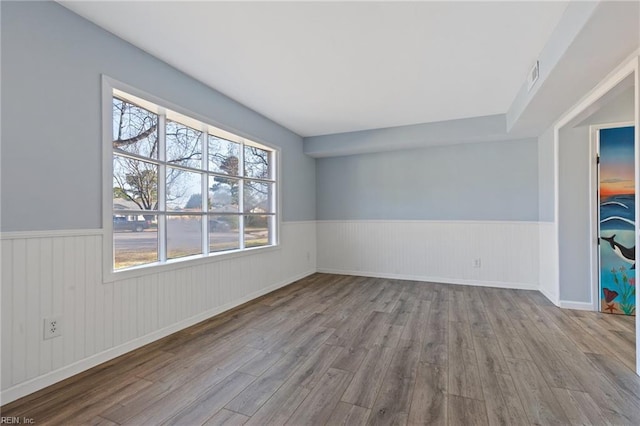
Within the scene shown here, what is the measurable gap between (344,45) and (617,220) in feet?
11.9

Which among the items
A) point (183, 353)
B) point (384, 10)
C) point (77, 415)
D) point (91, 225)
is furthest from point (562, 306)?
point (91, 225)

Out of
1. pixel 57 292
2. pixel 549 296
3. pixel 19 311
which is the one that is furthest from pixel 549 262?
pixel 19 311

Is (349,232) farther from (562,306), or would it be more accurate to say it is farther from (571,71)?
(571,71)

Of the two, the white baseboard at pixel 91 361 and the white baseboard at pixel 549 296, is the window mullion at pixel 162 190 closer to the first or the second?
the white baseboard at pixel 91 361

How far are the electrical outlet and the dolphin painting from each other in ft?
17.3

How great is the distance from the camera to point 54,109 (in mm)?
1923

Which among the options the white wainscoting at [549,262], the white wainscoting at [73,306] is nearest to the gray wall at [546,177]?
the white wainscoting at [549,262]

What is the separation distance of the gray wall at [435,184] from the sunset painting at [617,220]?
106cm

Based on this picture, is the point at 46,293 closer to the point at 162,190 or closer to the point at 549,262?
the point at 162,190

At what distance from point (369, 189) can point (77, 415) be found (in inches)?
186

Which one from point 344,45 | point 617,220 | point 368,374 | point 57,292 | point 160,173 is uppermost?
point 344,45

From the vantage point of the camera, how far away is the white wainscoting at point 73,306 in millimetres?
1719

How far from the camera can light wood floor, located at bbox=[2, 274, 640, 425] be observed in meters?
1.61

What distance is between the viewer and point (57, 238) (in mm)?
1920
